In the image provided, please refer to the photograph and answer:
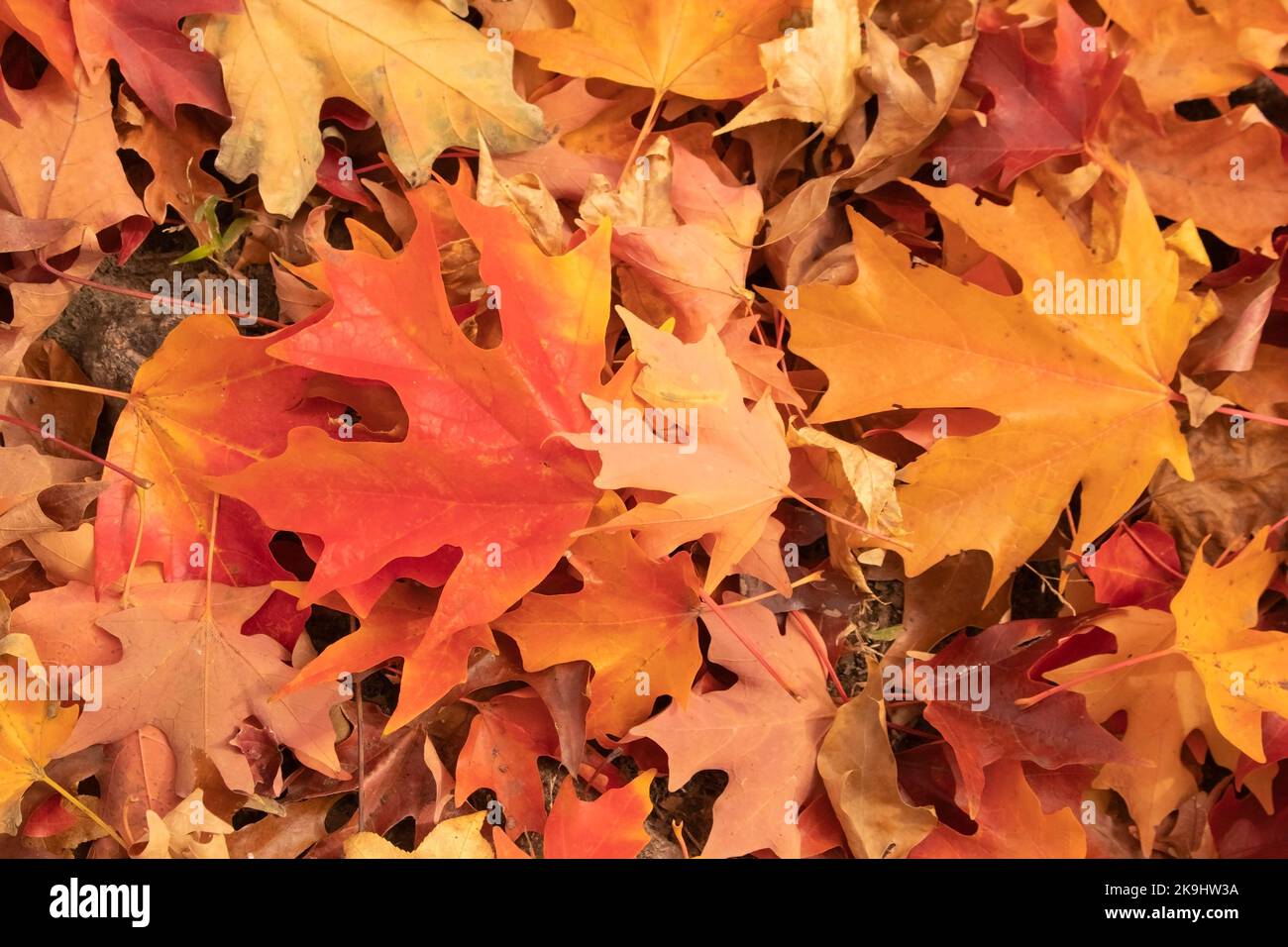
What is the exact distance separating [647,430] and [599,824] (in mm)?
412

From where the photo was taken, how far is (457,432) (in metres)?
0.90

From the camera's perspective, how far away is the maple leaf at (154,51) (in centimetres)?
96

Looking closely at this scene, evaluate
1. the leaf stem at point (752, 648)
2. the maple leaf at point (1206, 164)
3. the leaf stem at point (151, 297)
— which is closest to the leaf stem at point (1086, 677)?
the leaf stem at point (752, 648)

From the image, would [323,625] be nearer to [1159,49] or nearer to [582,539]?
[582,539]

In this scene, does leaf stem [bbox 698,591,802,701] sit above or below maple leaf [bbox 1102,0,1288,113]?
below

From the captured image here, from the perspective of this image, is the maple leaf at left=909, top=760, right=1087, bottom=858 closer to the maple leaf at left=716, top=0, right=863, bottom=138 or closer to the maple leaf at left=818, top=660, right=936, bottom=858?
the maple leaf at left=818, top=660, right=936, bottom=858

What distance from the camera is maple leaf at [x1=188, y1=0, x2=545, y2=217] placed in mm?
986

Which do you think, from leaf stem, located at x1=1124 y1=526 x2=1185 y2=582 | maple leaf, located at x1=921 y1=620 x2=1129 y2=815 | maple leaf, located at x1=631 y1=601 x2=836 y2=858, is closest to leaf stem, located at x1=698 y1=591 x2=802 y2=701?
maple leaf, located at x1=631 y1=601 x2=836 y2=858

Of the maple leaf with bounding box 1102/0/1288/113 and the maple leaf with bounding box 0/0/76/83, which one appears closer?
the maple leaf with bounding box 0/0/76/83

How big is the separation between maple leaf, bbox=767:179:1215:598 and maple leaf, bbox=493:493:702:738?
0.73 ft

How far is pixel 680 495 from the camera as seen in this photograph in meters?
0.88

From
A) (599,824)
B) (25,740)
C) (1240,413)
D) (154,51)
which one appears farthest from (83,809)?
(1240,413)

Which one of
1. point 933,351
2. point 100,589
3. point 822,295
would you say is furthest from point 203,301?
point 933,351

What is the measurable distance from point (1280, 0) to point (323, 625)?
1223mm
